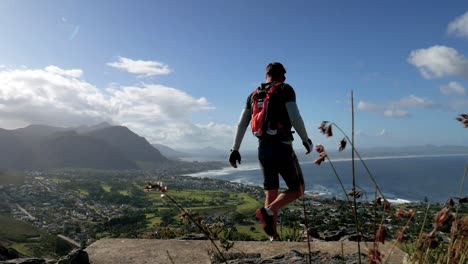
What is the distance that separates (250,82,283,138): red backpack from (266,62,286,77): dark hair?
0.20 m

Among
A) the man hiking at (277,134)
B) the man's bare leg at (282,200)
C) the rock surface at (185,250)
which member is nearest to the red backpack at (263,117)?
the man hiking at (277,134)

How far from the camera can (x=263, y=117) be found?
168 inches

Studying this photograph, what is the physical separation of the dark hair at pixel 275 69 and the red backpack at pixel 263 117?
20 cm

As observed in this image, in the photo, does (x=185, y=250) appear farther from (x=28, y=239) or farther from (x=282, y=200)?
(x=28, y=239)

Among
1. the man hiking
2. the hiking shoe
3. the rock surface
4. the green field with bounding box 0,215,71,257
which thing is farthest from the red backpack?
the green field with bounding box 0,215,71,257

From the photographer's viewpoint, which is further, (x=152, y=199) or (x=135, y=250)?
(x=152, y=199)

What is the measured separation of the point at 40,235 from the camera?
54594 millimetres

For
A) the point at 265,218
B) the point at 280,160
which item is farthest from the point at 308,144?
the point at 265,218

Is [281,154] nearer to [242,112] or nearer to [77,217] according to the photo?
[242,112]

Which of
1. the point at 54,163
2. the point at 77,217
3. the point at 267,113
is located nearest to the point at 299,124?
the point at 267,113

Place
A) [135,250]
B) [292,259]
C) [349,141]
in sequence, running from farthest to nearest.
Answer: [135,250]
[292,259]
[349,141]

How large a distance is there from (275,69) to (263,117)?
26.9 inches

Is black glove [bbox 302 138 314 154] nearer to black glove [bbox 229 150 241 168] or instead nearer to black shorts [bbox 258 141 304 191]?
black shorts [bbox 258 141 304 191]

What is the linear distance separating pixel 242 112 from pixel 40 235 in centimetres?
5958
